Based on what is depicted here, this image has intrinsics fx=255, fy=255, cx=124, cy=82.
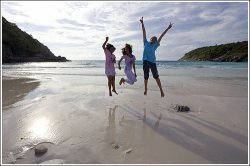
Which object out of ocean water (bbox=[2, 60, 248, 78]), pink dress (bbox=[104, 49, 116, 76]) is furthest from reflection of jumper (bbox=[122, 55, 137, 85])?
ocean water (bbox=[2, 60, 248, 78])

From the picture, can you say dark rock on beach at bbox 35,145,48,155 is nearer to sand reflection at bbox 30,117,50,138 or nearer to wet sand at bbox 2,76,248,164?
wet sand at bbox 2,76,248,164

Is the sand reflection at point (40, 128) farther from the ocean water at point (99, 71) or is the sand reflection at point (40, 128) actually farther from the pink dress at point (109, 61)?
the ocean water at point (99, 71)

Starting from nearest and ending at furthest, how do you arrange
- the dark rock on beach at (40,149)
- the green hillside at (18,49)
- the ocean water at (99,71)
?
the dark rock on beach at (40,149) → the ocean water at (99,71) → the green hillside at (18,49)

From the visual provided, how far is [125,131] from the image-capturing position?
487cm

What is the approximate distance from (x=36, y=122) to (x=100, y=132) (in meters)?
1.55

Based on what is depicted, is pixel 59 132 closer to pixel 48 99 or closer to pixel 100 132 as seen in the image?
pixel 100 132

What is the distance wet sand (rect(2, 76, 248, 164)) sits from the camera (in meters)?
3.80

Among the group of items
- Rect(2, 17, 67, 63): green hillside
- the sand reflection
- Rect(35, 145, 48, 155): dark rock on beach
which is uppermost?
Rect(2, 17, 67, 63): green hillside

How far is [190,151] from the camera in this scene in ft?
13.0

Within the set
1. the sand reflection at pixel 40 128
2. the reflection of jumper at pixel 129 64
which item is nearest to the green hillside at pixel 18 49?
the reflection of jumper at pixel 129 64

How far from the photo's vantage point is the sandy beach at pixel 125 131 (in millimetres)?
3797

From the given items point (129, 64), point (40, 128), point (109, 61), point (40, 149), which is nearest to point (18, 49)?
point (109, 61)

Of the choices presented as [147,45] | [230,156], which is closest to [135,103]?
[147,45]

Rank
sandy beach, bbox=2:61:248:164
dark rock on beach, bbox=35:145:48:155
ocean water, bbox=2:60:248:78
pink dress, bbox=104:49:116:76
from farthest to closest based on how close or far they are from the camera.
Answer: ocean water, bbox=2:60:248:78 → pink dress, bbox=104:49:116:76 → dark rock on beach, bbox=35:145:48:155 → sandy beach, bbox=2:61:248:164
